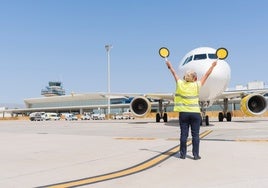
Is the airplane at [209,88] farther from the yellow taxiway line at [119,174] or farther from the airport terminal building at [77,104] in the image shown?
the airport terminal building at [77,104]

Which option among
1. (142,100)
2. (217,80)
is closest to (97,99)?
(142,100)

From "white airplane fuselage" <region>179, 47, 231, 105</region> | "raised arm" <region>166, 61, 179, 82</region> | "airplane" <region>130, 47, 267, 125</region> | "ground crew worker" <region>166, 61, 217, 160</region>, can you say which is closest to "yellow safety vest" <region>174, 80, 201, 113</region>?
"ground crew worker" <region>166, 61, 217, 160</region>

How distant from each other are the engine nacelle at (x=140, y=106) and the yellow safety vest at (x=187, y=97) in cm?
1713

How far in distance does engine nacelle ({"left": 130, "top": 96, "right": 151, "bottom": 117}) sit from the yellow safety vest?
17.1 meters

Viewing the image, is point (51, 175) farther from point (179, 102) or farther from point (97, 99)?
point (97, 99)

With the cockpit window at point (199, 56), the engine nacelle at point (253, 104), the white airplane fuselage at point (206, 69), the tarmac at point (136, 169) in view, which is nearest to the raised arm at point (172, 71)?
the tarmac at point (136, 169)

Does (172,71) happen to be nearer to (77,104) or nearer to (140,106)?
(140,106)

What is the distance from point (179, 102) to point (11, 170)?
11.4ft

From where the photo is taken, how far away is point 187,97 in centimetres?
702

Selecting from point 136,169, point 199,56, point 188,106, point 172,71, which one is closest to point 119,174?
point 136,169

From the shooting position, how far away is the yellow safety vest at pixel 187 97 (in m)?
6.96

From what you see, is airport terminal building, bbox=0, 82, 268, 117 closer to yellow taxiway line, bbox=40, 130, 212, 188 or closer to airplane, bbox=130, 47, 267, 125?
airplane, bbox=130, 47, 267, 125

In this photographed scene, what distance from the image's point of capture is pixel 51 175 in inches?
203

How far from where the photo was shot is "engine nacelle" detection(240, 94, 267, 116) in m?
21.6
